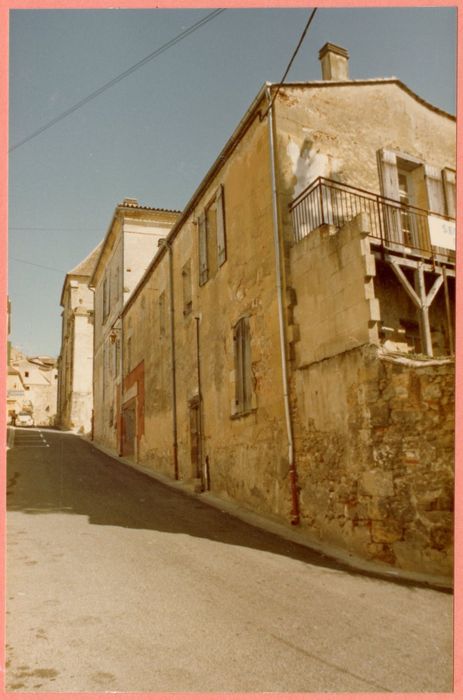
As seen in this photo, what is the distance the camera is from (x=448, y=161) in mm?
12023

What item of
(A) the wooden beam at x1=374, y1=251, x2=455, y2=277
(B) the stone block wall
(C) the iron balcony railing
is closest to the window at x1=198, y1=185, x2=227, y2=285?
(C) the iron balcony railing

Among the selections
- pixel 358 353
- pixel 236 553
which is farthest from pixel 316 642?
pixel 358 353

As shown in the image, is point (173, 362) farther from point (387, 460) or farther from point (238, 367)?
point (387, 460)

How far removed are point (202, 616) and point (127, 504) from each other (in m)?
5.82

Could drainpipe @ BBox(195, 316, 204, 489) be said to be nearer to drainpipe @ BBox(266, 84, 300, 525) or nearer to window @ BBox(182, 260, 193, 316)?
window @ BBox(182, 260, 193, 316)

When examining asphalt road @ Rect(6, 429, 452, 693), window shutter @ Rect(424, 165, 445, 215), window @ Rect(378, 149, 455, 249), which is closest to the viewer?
asphalt road @ Rect(6, 429, 452, 693)

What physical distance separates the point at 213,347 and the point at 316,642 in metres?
8.49

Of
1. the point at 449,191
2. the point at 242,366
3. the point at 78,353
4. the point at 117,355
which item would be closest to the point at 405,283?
the point at 242,366

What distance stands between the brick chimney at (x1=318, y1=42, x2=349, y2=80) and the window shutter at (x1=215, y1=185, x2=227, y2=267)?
132 inches

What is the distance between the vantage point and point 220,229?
12055mm

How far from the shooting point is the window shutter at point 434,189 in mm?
11070

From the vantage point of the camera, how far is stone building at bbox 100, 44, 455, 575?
260 inches

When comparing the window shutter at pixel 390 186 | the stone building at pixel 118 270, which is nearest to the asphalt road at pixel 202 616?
the window shutter at pixel 390 186

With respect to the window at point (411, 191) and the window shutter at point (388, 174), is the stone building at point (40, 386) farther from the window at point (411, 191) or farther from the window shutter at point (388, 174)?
the window shutter at point (388, 174)
